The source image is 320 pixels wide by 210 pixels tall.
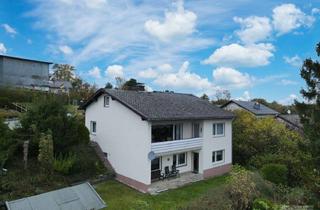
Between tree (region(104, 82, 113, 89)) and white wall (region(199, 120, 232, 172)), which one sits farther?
tree (region(104, 82, 113, 89))

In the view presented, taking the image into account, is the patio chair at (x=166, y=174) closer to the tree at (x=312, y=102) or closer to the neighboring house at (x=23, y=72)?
the tree at (x=312, y=102)

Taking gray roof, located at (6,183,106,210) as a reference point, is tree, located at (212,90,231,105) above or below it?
above

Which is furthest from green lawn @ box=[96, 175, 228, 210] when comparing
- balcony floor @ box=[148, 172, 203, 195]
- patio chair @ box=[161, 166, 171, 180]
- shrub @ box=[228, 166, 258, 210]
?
shrub @ box=[228, 166, 258, 210]

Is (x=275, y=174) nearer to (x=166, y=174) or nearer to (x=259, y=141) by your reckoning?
(x=259, y=141)

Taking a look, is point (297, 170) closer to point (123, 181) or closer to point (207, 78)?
point (207, 78)

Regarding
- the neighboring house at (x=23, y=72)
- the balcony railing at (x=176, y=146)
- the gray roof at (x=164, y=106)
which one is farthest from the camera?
the neighboring house at (x=23, y=72)

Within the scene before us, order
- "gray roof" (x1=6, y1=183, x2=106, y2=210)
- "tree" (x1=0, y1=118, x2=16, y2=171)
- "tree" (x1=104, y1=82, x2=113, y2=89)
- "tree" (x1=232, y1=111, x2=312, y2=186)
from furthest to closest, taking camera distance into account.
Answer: "tree" (x1=104, y1=82, x2=113, y2=89)
"tree" (x1=232, y1=111, x2=312, y2=186)
"tree" (x1=0, y1=118, x2=16, y2=171)
"gray roof" (x1=6, y1=183, x2=106, y2=210)

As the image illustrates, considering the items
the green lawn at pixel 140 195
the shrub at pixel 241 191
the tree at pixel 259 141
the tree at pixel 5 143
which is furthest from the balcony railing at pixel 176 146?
the tree at pixel 5 143

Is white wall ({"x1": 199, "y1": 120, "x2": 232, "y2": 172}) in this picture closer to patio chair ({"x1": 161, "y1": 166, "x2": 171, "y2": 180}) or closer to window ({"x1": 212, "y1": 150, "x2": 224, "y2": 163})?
window ({"x1": 212, "y1": 150, "x2": 224, "y2": 163})
